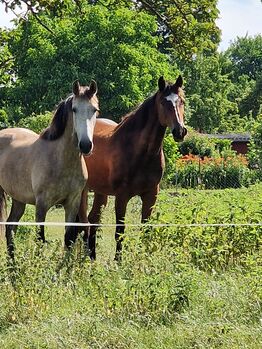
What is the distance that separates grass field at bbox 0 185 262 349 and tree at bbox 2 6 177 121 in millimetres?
29572

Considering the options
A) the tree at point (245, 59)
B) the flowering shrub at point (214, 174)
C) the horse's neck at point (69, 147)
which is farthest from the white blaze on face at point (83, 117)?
the tree at point (245, 59)

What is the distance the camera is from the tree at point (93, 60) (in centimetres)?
3662

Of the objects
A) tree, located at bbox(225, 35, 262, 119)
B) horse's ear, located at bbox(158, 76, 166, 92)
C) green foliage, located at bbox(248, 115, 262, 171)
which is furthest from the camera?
tree, located at bbox(225, 35, 262, 119)

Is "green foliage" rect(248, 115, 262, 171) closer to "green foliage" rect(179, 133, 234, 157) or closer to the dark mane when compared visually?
"green foliage" rect(179, 133, 234, 157)

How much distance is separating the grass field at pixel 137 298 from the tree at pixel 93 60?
29572mm

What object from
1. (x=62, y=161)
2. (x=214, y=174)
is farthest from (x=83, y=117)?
(x=214, y=174)

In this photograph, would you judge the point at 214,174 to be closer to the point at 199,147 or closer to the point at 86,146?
the point at 199,147

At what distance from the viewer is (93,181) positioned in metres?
9.70

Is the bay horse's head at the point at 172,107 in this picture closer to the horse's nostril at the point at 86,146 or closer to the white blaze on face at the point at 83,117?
→ the white blaze on face at the point at 83,117

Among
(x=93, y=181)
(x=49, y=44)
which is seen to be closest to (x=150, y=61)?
(x=49, y=44)

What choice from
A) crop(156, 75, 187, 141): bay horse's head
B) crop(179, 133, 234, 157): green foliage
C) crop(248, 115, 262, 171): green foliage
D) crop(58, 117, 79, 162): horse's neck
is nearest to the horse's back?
crop(58, 117, 79, 162): horse's neck

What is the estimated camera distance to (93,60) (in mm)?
36938

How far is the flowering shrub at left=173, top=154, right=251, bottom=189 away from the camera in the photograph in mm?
32156

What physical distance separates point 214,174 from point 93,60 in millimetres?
9075
